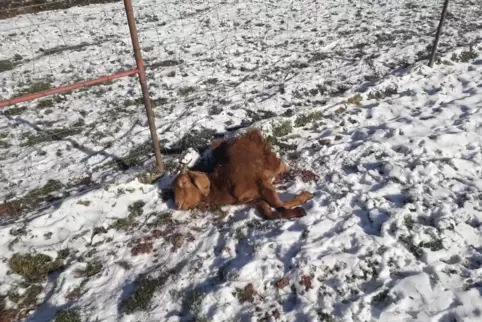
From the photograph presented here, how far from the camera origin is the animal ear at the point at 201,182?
164 inches

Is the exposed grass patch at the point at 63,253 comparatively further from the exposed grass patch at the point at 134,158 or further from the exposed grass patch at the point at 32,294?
the exposed grass patch at the point at 134,158

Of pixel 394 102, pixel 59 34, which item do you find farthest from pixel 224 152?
pixel 59 34

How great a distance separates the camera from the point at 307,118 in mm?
5746

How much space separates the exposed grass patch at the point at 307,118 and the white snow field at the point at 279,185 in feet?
0.09

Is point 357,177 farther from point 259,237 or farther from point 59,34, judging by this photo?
point 59,34

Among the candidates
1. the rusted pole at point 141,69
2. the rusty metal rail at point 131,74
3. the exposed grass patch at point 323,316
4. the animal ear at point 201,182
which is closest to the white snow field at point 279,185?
the exposed grass patch at point 323,316

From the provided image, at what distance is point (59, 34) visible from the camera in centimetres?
1016

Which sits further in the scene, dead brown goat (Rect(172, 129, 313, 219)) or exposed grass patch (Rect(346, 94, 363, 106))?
exposed grass patch (Rect(346, 94, 363, 106))

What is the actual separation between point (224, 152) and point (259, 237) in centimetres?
111

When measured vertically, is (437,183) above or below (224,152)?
below

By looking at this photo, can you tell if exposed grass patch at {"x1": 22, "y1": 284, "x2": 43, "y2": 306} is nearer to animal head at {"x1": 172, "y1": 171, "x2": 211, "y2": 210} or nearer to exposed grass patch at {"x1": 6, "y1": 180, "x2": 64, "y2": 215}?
exposed grass patch at {"x1": 6, "y1": 180, "x2": 64, "y2": 215}

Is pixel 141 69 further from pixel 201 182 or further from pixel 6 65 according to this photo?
pixel 6 65

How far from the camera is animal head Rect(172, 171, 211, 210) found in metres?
4.13

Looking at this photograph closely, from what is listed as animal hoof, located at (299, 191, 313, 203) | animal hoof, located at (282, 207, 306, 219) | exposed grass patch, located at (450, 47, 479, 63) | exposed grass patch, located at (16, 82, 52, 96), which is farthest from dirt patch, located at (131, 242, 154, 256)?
exposed grass patch, located at (450, 47, 479, 63)
